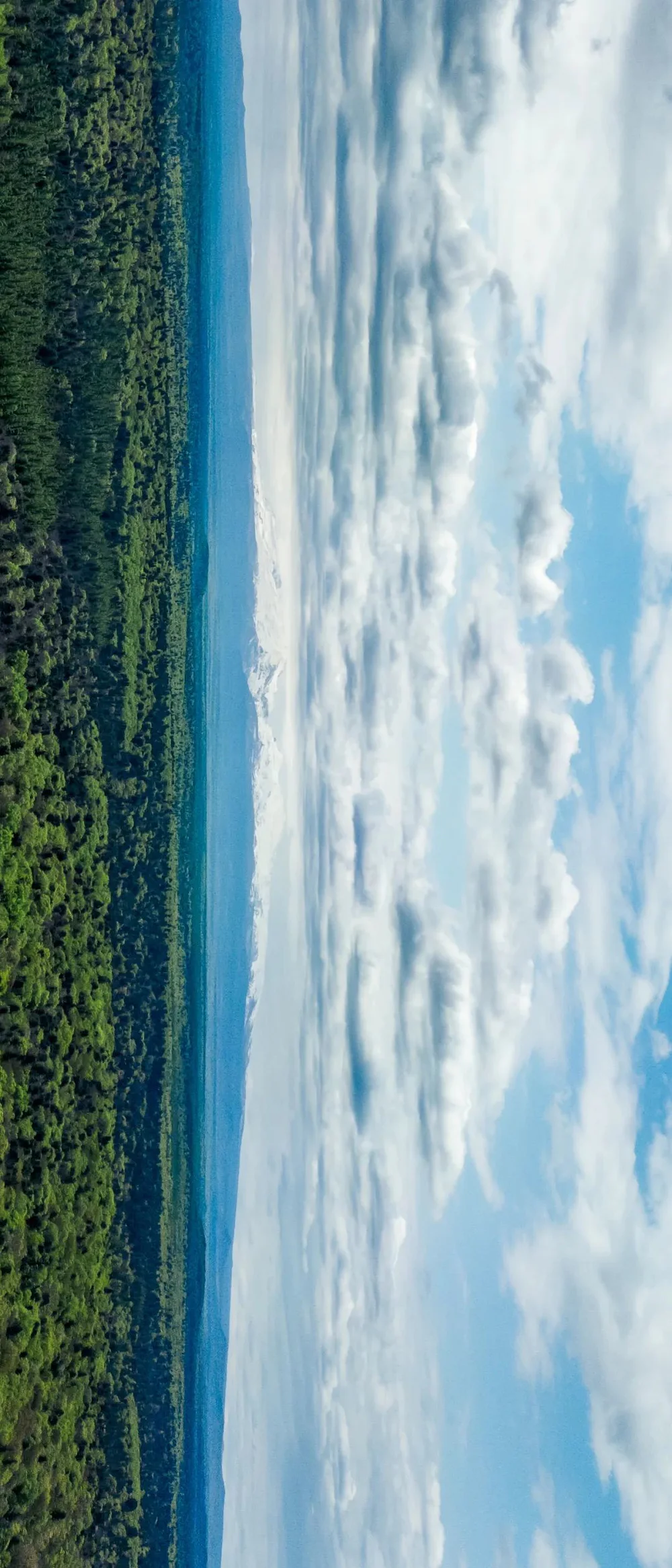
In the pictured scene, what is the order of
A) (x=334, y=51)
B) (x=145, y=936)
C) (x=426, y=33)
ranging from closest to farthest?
(x=426, y=33), (x=334, y=51), (x=145, y=936)

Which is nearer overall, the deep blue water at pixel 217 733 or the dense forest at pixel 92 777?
the dense forest at pixel 92 777

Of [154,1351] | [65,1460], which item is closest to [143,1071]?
[154,1351]

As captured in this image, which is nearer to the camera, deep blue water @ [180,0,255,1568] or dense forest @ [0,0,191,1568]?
dense forest @ [0,0,191,1568]

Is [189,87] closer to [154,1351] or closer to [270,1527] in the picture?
[154,1351]

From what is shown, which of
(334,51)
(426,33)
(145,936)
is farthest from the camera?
A: (145,936)
